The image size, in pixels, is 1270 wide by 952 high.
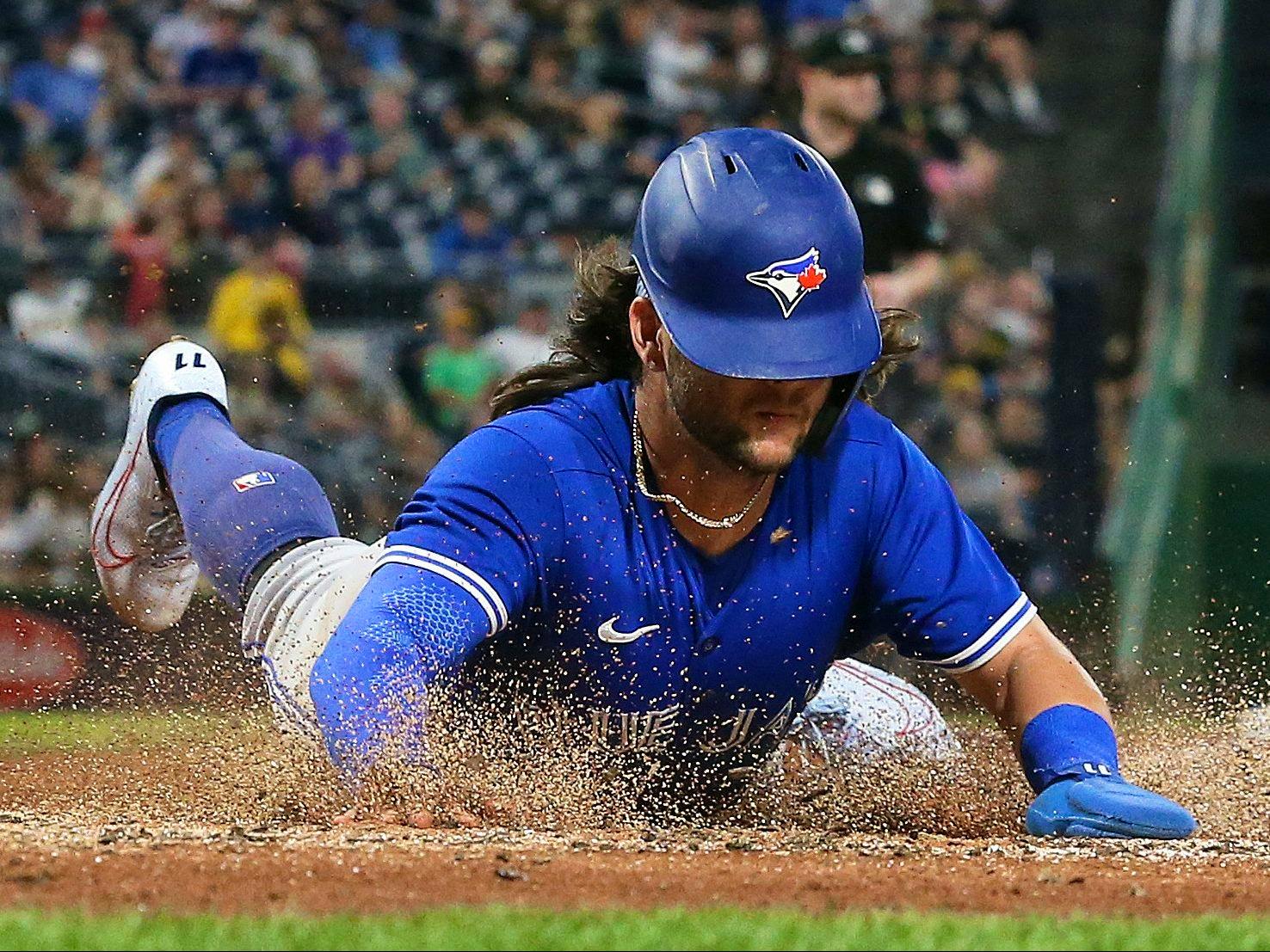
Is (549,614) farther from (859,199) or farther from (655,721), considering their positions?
(859,199)

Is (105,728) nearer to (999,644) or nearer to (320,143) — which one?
(999,644)

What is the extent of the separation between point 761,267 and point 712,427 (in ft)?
1.22

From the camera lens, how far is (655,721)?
4691mm

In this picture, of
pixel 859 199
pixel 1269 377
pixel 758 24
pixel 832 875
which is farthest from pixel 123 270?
pixel 832 875

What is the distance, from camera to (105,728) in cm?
762

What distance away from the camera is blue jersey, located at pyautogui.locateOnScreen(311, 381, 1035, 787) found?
14.4ft

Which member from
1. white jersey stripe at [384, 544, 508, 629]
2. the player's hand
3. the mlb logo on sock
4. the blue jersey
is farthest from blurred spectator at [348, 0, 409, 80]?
the player's hand

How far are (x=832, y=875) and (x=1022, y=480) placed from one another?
6093mm

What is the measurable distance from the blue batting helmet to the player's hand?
3.46 ft

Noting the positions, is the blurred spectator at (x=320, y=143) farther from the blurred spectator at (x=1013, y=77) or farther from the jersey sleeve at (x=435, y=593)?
the jersey sleeve at (x=435, y=593)

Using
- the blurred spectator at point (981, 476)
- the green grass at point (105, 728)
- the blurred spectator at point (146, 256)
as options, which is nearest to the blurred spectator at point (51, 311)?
the blurred spectator at point (146, 256)

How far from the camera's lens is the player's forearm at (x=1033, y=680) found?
185 inches

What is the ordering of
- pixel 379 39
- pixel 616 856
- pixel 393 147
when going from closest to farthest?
1. pixel 616 856
2. pixel 393 147
3. pixel 379 39

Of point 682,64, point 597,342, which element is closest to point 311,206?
point 682,64
